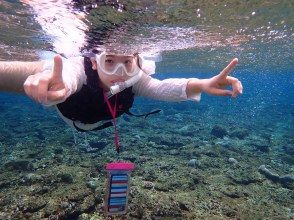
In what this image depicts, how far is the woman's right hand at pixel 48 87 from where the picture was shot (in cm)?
270

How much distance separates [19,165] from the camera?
34.8 ft

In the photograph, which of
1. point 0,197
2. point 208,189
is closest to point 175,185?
point 208,189

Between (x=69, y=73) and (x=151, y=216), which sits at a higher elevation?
(x=69, y=73)

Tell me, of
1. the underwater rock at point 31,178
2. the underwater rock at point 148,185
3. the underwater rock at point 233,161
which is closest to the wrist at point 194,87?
the underwater rock at point 148,185

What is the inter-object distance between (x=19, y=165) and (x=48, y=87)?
9.06 metres

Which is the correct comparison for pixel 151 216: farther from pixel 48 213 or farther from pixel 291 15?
pixel 291 15

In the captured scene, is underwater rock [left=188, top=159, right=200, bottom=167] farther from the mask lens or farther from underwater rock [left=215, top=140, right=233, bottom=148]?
the mask lens

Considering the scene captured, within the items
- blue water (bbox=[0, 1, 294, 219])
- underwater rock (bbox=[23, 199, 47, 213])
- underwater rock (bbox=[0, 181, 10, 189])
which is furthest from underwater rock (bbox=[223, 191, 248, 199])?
underwater rock (bbox=[0, 181, 10, 189])

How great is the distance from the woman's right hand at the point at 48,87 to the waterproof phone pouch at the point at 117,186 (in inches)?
66.8

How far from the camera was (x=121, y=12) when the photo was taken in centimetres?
770

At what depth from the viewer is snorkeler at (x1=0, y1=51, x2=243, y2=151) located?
392 centimetres

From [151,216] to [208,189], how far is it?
118 inches

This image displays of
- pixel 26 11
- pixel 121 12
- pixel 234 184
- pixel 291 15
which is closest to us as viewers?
pixel 121 12

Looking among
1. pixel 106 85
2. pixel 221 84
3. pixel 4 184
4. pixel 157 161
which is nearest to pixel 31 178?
pixel 4 184
